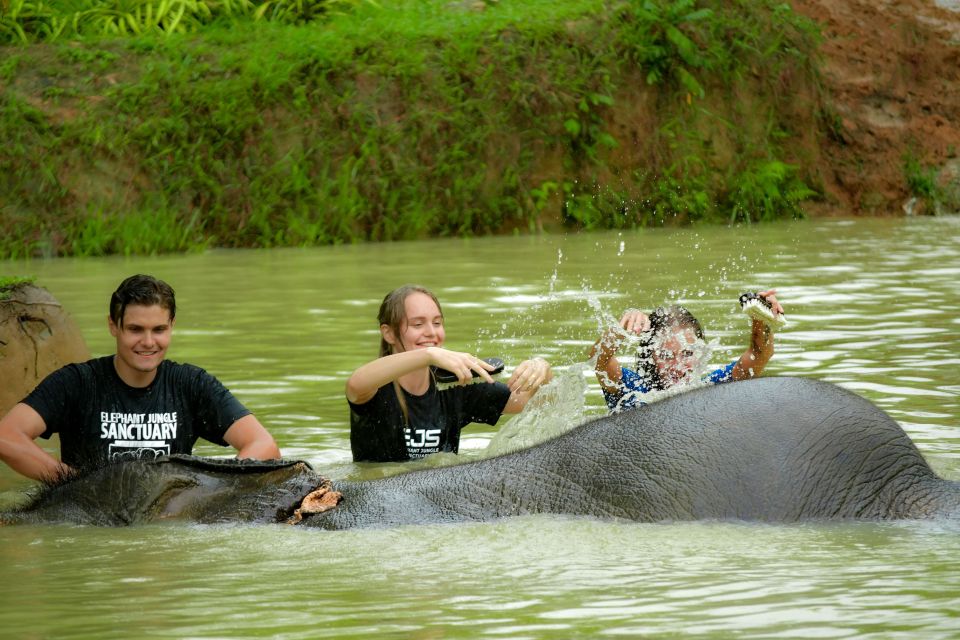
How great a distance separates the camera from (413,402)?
19.8 ft

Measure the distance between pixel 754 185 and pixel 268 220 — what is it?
5.49m

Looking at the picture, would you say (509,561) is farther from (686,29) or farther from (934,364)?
(686,29)

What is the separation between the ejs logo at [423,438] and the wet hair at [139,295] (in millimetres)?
1063

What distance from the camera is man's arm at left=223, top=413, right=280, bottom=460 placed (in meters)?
5.38

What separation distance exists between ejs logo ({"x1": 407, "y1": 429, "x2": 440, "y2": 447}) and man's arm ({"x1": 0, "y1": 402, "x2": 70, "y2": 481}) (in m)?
1.34

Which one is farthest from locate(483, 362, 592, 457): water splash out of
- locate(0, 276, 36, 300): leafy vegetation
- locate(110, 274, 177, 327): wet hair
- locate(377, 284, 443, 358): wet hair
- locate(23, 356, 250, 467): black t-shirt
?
locate(0, 276, 36, 300): leafy vegetation

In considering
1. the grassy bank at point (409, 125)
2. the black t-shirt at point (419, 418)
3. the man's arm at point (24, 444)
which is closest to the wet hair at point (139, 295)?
the man's arm at point (24, 444)

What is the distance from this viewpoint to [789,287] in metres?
11.0

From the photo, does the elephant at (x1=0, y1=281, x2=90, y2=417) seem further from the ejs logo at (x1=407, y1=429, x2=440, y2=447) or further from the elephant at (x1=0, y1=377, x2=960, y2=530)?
the elephant at (x1=0, y1=377, x2=960, y2=530)

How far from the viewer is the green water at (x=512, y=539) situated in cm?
359

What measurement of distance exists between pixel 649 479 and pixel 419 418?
84.1 inches

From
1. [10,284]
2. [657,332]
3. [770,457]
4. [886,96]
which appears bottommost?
[770,457]

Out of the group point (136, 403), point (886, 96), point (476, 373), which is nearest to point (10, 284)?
point (136, 403)

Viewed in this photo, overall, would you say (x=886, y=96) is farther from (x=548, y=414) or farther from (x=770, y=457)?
(x=770, y=457)
